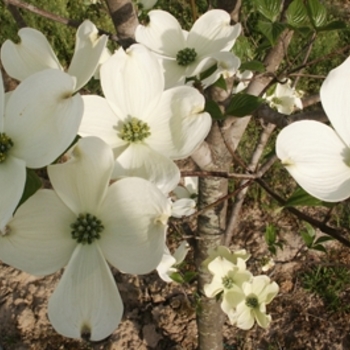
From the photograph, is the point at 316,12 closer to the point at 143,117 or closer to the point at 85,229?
the point at 143,117

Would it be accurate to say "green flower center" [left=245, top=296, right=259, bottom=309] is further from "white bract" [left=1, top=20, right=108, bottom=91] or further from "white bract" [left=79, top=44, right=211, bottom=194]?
"white bract" [left=1, top=20, right=108, bottom=91]

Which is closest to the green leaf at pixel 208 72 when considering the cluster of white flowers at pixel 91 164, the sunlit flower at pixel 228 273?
the cluster of white flowers at pixel 91 164

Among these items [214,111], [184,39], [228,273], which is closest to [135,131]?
[214,111]

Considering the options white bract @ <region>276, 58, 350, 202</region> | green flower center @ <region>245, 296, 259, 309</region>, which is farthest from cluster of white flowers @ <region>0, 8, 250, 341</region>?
green flower center @ <region>245, 296, 259, 309</region>

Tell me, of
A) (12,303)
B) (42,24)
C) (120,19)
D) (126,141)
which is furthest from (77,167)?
(42,24)

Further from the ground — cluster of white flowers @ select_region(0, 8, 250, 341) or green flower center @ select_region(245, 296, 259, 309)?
cluster of white flowers @ select_region(0, 8, 250, 341)
